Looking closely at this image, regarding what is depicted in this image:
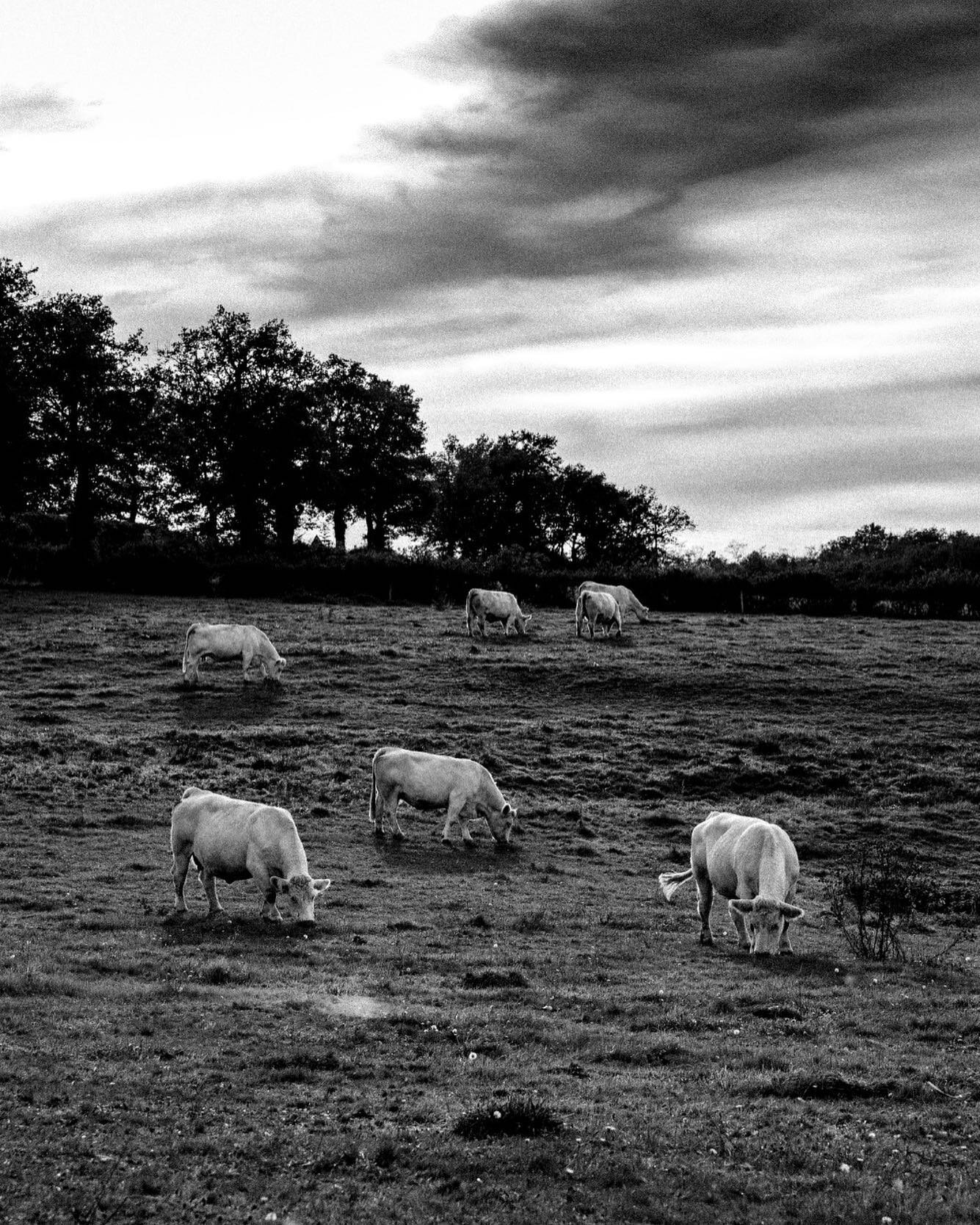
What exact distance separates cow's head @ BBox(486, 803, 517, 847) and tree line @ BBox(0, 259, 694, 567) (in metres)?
41.2

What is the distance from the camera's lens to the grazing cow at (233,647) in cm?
3991

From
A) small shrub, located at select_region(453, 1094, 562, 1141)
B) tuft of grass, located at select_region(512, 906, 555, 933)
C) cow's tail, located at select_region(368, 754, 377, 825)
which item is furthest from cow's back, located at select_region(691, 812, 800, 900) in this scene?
cow's tail, located at select_region(368, 754, 377, 825)

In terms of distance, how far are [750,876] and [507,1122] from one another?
895cm

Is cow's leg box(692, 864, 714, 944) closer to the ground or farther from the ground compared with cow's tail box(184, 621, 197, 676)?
closer to the ground

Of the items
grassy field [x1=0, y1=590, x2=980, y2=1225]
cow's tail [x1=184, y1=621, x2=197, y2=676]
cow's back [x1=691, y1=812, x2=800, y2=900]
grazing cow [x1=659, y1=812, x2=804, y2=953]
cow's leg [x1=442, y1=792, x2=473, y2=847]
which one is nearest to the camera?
grassy field [x1=0, y1=590, x2=980, y2=1225]

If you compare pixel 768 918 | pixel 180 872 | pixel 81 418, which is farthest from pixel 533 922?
pixel 81 418

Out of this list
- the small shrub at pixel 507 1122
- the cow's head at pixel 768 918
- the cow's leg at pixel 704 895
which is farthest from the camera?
the cow's leg at pixel 704 895

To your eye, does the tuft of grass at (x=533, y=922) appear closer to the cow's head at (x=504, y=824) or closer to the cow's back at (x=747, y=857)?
the cow's back at (x=747, y=857)

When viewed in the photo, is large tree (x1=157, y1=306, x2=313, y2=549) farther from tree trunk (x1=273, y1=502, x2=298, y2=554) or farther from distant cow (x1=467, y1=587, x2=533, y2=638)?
distant cow (x1=467, y1=587, x2=533, y2=638)

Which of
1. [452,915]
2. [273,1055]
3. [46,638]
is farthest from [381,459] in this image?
[273,1055]

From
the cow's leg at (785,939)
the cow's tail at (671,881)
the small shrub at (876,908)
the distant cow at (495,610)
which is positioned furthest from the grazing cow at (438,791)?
the distant cow at (495,610)

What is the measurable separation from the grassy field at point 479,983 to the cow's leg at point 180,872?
27 centimetres

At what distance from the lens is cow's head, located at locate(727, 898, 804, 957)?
16.9m

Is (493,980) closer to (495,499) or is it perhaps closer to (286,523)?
(286,523)
